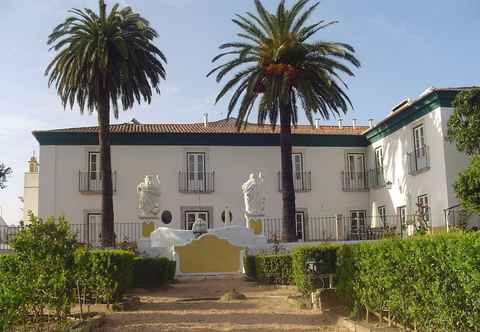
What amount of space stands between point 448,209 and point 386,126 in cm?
610

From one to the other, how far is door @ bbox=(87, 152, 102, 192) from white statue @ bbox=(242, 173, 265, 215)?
8103 millimetres

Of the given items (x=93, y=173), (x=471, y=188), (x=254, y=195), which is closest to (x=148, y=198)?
(x=254, y=195)

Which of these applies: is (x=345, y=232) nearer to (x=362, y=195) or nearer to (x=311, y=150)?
(x=362, y=195)

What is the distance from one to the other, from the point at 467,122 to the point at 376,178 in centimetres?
818

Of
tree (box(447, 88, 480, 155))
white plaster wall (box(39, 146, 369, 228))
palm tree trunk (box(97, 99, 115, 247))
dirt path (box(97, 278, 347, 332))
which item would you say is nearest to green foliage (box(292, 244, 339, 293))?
dirt path (box(97, 278, 347, 332))

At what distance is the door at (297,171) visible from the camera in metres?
27.0

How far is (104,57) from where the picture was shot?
20000 mm

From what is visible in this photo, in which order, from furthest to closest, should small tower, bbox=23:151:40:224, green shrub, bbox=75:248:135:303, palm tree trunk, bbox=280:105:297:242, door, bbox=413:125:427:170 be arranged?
1. small tower, bbox=23:151:40:224
2. door, bbox=413:125:427:170
3. palm tree trunk, bbox=280:105:297:242
4. green shrub, bbox=75:248:135:303

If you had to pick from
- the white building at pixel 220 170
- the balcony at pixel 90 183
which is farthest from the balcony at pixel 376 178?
the balcony at pixel 90 183

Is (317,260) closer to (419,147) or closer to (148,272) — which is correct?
(148,272)

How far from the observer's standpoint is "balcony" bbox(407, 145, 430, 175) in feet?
71.4

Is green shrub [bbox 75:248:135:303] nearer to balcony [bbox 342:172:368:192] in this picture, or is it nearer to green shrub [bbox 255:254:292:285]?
green shrub [bbox 255:254:292:285]

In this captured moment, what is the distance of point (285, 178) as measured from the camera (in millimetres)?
21328

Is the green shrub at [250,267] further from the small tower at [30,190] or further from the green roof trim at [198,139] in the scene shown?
the small tower at [30,190]
